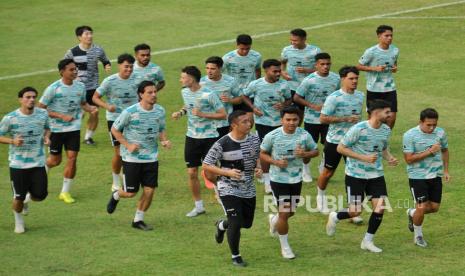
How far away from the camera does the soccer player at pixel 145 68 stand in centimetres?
2117

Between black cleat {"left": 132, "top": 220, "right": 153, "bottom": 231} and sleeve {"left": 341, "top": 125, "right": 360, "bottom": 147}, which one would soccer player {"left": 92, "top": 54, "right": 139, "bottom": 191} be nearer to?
black cleat {"left": 132, "top": 220, "right": 153, "bottom": 231}

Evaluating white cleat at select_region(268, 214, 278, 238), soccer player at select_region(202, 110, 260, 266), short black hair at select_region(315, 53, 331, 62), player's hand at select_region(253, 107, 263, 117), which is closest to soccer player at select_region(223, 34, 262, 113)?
player's hand at select_region(253, 107, 263, 117)

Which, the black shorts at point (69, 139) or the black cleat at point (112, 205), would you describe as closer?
the black cleat at point (112, 205)

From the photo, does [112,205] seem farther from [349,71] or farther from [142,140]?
[349,71]

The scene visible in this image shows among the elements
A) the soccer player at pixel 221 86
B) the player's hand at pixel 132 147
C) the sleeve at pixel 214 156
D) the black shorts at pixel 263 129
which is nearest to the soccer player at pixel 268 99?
the black shorts at pixel 263 129

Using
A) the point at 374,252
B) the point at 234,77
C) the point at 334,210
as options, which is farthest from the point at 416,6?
the point at 374,252

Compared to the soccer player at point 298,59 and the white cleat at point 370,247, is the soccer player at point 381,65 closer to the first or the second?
the soccer player at point 298,59

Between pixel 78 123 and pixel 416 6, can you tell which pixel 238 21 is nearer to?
pixel 416 6

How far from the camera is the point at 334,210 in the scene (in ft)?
61.9

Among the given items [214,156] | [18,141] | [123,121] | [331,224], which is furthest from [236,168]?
[18,141]

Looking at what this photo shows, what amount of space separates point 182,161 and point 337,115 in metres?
4.80

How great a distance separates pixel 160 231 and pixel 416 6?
2097 cm

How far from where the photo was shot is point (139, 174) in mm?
17828

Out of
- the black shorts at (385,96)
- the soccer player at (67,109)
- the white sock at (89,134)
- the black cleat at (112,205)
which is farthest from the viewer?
the white sock at (89,134)
